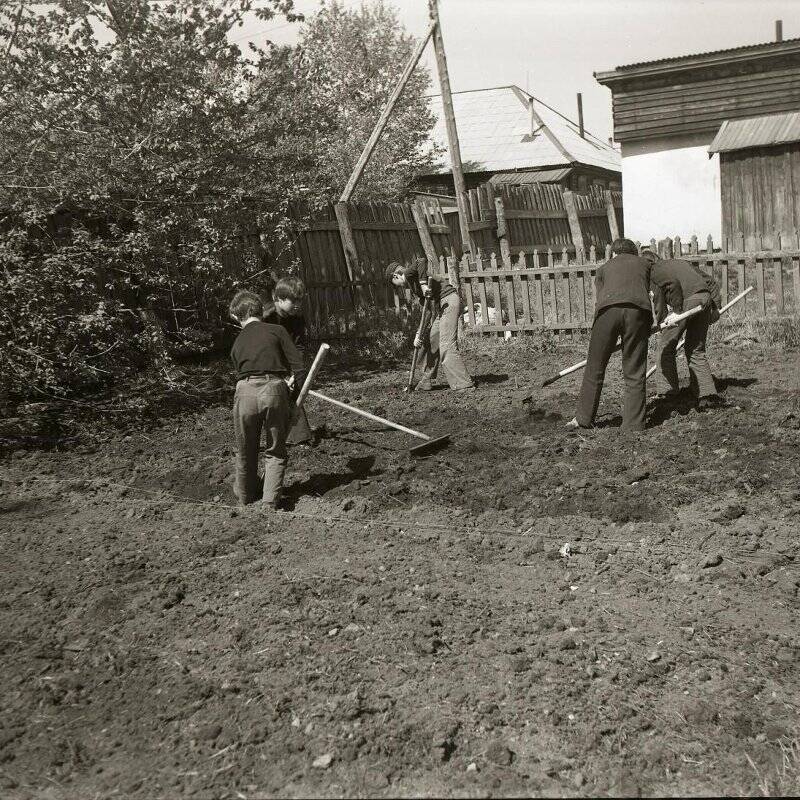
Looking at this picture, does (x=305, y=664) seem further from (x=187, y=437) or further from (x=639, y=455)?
(x=187, y=437)

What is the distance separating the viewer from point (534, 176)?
32000 mm

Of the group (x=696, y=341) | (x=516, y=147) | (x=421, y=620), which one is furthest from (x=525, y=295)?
(x=516, y=147)

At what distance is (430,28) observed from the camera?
1639cm

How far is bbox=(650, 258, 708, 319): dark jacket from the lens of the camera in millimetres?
7691

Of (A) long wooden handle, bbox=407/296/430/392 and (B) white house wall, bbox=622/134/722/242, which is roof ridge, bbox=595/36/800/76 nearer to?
(B) white house wall, bbox=622/134/722/242

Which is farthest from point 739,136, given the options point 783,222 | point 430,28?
point 430,28

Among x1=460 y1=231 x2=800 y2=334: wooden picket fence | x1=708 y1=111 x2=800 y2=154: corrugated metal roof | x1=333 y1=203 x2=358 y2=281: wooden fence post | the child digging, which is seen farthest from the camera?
x1=708 y1=111 x2=800 y2=154: corrugated metal roof

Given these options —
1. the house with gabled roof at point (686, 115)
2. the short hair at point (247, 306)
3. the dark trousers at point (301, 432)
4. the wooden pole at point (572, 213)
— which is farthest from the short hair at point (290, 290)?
the house with gabled roof at point (686, 115)

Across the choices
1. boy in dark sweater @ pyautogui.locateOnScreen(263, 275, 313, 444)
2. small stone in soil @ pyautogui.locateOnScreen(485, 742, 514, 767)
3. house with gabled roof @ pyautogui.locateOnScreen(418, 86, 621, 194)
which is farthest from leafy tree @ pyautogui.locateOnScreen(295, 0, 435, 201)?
small stone in soil @ pyautogui.locateOnScreen(485, 742, 514, 767)

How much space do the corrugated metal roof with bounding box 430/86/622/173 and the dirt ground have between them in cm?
2675

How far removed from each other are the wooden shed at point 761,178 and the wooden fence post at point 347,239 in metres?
8.25

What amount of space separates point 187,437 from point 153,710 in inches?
199

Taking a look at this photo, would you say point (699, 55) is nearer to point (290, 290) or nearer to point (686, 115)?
point (686, 115)

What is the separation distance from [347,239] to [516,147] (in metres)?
22.2
